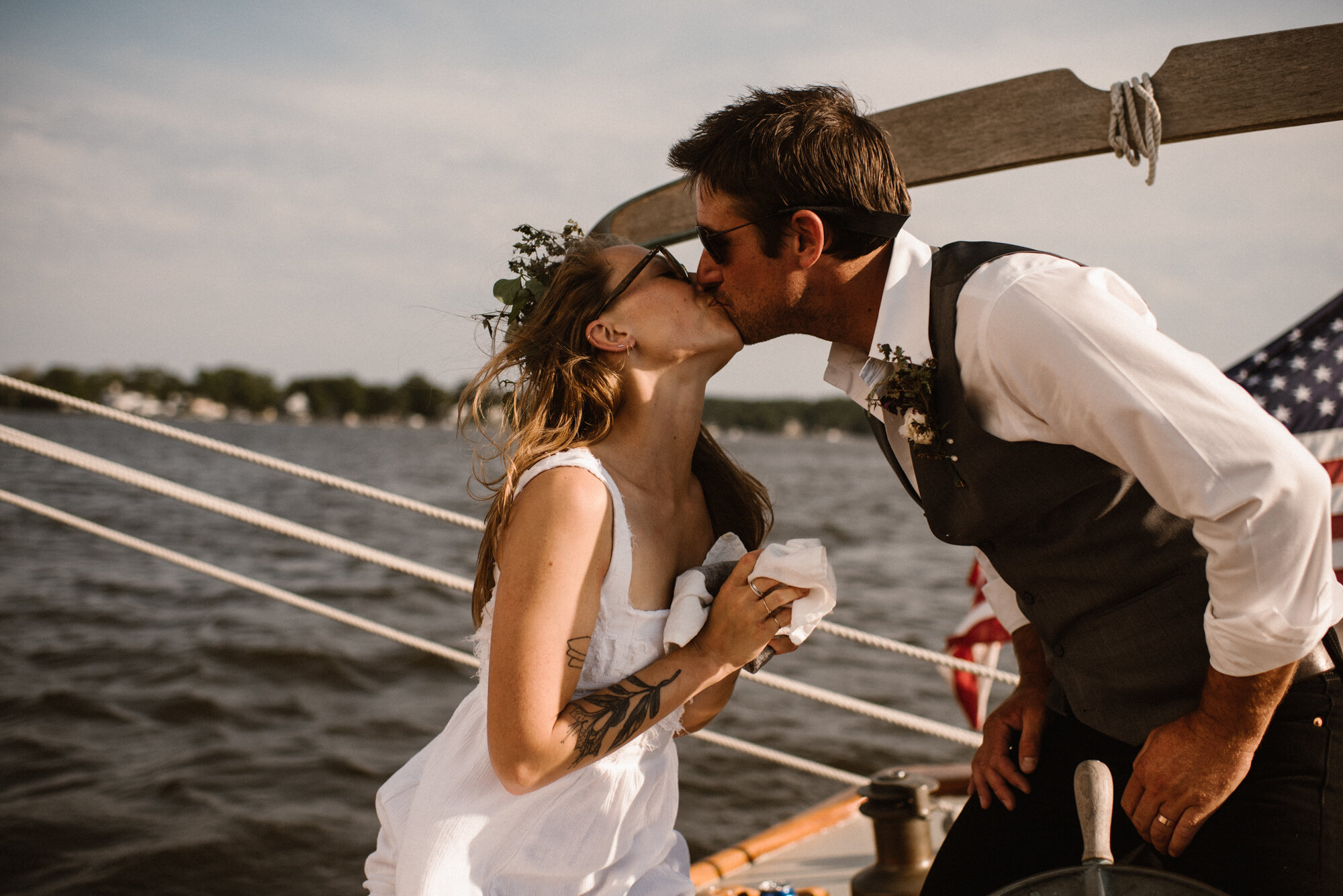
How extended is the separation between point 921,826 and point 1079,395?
7.11ft

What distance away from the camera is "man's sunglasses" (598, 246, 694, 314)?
2098mm

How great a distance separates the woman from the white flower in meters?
0.38

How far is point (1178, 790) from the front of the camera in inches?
66.6

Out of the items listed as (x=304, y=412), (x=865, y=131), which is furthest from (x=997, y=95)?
(x=304, y=412)

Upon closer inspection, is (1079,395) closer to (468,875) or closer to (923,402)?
(923,402)

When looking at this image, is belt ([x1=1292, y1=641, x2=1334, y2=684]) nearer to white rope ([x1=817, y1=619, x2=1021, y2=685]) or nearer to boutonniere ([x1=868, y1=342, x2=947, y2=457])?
boutonniere ([x1=868, y1=342, x2=947, y2=457])

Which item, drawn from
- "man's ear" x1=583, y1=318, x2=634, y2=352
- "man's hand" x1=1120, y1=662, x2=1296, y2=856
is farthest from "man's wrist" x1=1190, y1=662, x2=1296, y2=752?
"man's ear" x1=583, y1=318, x2=634, y2=352

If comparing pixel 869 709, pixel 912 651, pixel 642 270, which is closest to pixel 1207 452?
pixel 642 270

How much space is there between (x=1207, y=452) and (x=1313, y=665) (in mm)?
565

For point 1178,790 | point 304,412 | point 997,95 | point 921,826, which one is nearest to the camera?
point 1178,790

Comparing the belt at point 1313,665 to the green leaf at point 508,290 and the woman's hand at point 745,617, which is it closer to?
the woman's hand at point 745,617

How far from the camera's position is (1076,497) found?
1.76 m

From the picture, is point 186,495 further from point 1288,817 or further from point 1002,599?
point 1288,817

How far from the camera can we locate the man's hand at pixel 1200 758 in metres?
1.56
